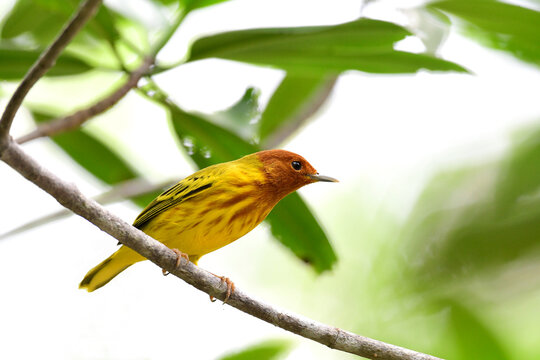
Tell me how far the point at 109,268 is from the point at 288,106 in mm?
1555

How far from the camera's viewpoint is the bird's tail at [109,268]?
3.61m

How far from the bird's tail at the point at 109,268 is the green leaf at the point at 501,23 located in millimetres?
2060

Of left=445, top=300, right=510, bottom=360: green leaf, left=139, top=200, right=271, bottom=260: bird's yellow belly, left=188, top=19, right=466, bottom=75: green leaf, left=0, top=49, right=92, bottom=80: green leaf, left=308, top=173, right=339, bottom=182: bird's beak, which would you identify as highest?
left=0, top=49, right=92, bottom=80: green leaf

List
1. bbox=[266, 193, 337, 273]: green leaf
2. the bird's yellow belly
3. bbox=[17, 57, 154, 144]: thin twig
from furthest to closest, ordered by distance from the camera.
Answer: bbox=[266, 193, 337, 273]: green leaf, the bird's yellow belly, bbox=[17, 57, 154, 144]: thin twig

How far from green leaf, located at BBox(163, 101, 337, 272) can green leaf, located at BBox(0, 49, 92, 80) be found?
19.9 inches

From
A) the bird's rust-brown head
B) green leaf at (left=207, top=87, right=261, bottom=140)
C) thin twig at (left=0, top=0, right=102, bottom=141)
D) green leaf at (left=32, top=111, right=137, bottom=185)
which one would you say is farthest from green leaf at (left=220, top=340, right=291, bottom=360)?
thin twig at (left=0, top=0, right=102, bottom=141)

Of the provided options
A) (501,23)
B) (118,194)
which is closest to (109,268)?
(118,194)

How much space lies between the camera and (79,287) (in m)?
3.77

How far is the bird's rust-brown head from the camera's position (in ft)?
11.9

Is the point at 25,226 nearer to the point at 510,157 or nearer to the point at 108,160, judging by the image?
the point at 108,160

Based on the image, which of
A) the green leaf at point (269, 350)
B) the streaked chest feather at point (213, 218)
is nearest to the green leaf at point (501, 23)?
the streaked chest feather at point (213, 218)

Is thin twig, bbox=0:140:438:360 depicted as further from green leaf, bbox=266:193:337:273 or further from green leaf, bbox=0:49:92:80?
green leaf, bbox=0:49:92:80

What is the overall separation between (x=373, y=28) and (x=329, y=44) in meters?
0.22

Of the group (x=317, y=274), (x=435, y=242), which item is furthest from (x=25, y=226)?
(x=435, y=242)
